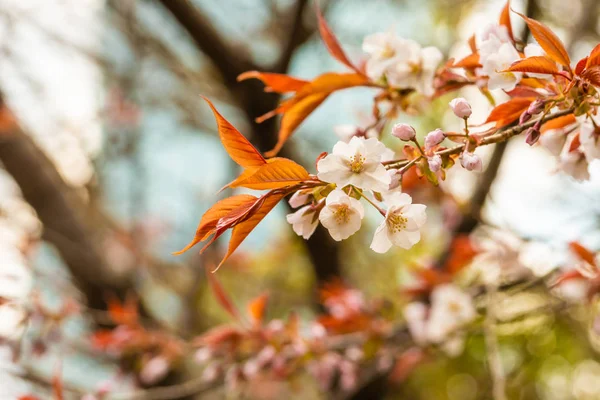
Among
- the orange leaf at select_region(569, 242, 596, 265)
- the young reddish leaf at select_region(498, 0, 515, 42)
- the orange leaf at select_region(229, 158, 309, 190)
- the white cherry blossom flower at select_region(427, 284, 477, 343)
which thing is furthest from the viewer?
the white cherry blossom flower at select_region(427, 284, 477, 343)

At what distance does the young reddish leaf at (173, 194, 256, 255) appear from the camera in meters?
0.33

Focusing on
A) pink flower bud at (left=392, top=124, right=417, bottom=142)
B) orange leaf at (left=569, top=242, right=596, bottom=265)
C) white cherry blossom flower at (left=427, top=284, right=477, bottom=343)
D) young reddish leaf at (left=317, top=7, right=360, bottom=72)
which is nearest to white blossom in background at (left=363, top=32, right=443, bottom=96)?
young reddish leaf at (left=317, top=7, right=360, bottom=72)

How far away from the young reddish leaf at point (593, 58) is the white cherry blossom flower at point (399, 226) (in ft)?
0.52

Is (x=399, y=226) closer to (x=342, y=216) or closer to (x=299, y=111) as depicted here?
(x=342, y=216)

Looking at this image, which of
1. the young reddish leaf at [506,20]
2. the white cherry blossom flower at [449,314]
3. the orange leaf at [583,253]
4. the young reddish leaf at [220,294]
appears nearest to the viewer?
the young reddish leaf at [506,20]

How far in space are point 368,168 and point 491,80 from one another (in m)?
0.16

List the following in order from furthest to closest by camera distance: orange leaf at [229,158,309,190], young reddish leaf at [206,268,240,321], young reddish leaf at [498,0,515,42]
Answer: young reddish leaf at [206,268,240,321]
young reddish leaf at [498,0,515,42]
orange leaf at [229,158,309,190]

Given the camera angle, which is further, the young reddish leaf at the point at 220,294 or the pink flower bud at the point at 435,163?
the young reddish leaf at the point at 220,294

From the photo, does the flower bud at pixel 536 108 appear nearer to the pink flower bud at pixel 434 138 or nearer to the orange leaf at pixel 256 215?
the pink flower bud at pixel 434 138

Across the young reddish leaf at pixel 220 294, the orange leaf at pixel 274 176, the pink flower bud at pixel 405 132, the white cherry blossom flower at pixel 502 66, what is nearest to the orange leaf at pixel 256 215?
the orange leaf at pixel 274 176

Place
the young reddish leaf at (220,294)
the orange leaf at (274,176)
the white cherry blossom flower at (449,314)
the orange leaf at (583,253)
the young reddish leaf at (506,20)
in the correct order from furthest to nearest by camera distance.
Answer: the white cherry blossom flower at (449,314) < the young reddish leaf at (220,294) < the orange leaf at (583,253) < the young reddish leaf at (506,20) < the orange leaf at (274,176)

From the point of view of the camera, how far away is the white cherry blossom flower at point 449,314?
1024 millimetres

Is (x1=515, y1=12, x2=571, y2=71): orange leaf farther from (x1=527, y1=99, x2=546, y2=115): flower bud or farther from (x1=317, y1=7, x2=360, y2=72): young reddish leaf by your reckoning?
(x1=317, y1=7, x2=360, y2=72): young reddish leaf

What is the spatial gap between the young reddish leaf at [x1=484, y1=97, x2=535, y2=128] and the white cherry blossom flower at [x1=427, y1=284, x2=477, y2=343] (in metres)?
0.71
